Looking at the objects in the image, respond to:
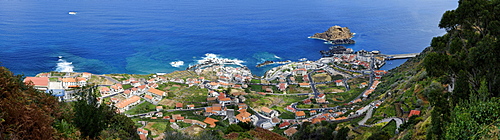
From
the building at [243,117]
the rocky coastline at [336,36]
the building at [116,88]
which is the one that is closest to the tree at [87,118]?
the building at [243,117]

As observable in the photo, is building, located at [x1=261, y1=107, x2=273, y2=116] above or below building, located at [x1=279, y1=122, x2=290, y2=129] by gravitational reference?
above

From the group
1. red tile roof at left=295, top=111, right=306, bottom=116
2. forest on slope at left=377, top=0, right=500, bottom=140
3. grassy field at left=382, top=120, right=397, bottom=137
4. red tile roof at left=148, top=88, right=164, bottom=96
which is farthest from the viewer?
red tile roof at left=148, top=88, right=164, bottom=96

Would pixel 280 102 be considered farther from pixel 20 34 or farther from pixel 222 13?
pixel 222 13

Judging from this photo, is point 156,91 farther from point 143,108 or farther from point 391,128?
point 391,128

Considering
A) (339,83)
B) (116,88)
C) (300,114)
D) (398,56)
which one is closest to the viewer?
(300,114)

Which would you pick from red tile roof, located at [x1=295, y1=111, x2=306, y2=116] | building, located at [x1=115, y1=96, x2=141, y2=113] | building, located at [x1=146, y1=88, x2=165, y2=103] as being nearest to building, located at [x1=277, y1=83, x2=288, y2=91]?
red tile roof, located at [x1=295, y1=111, x2=306, y2=116]

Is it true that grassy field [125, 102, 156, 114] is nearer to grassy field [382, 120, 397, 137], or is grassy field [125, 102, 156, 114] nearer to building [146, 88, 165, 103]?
building [146, 88, 165, 103]

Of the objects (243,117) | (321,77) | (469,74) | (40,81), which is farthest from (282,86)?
(469,74)
